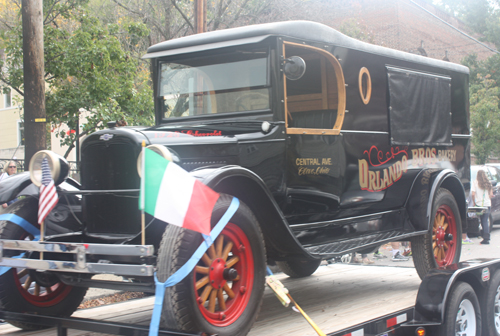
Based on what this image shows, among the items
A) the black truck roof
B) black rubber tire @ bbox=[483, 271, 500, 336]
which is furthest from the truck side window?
black rubber tire @ bbox=[483, 271, 500, 336]

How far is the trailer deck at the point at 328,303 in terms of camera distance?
3598mm

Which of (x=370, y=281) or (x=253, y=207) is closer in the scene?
(x=253, y=207)

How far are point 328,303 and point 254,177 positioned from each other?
1.65 meters

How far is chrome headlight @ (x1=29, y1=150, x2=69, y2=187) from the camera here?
350 centimetres

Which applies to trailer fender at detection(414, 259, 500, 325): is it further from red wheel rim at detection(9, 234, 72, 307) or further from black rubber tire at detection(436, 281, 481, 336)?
red wheel rim at detection(9, 234, 72, 307)

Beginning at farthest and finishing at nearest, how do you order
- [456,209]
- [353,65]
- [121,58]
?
[121,58] < [456,209] < [353,65]

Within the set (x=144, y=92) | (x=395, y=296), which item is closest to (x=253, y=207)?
(x=395, y=296)

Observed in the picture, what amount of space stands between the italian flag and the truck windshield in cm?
157

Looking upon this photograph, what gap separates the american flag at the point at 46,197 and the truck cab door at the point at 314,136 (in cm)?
178

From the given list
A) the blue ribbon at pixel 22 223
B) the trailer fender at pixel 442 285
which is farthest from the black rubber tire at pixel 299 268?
the blue ribbon at pixel 22 223

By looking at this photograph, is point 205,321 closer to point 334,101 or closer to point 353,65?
point 334,101

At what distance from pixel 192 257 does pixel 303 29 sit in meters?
2.39

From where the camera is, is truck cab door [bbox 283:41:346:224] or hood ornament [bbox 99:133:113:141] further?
truck cab door [bbox 283:41:346:224]

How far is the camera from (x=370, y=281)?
5391 mm
